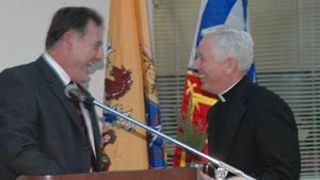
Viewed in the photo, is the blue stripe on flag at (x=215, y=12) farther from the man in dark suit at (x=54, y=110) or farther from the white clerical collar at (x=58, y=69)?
the white clerical collar at (x=58, y=69)

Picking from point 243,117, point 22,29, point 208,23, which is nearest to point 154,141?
point 208,23

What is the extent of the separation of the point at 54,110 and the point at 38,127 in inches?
4.0

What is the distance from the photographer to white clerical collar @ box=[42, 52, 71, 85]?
10.1 feet

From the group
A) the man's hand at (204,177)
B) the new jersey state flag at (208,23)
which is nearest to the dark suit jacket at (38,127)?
the man's hand at (204,177)

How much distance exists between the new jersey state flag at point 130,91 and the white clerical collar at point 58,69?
3.93ft

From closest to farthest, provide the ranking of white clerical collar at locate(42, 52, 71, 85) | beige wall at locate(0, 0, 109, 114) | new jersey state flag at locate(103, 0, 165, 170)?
white clerical collar at locate(42, 52, 71, 85) → new jersey state flag at locate(103, 0, 165, 170) → beige wall at locate(0, 0, 109, 114)

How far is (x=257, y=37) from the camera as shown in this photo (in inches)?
207

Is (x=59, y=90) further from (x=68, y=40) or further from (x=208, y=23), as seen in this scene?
(x=208, y=23)

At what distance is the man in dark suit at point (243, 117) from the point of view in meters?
2.81

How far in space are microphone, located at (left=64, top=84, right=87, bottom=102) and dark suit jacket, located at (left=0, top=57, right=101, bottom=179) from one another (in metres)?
0.20

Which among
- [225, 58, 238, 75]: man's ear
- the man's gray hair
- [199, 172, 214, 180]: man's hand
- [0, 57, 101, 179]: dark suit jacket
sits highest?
the man's gray hair

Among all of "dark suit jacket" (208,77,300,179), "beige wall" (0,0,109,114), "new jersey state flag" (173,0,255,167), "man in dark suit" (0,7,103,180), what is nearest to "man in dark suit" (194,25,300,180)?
"dark suit jacket" (208,77,300,179)

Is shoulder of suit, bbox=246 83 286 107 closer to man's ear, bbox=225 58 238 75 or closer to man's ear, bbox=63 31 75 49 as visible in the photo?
man's ear, bbox=225 58 238 75

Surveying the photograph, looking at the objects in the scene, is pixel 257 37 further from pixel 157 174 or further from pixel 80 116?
pixel 157 174
